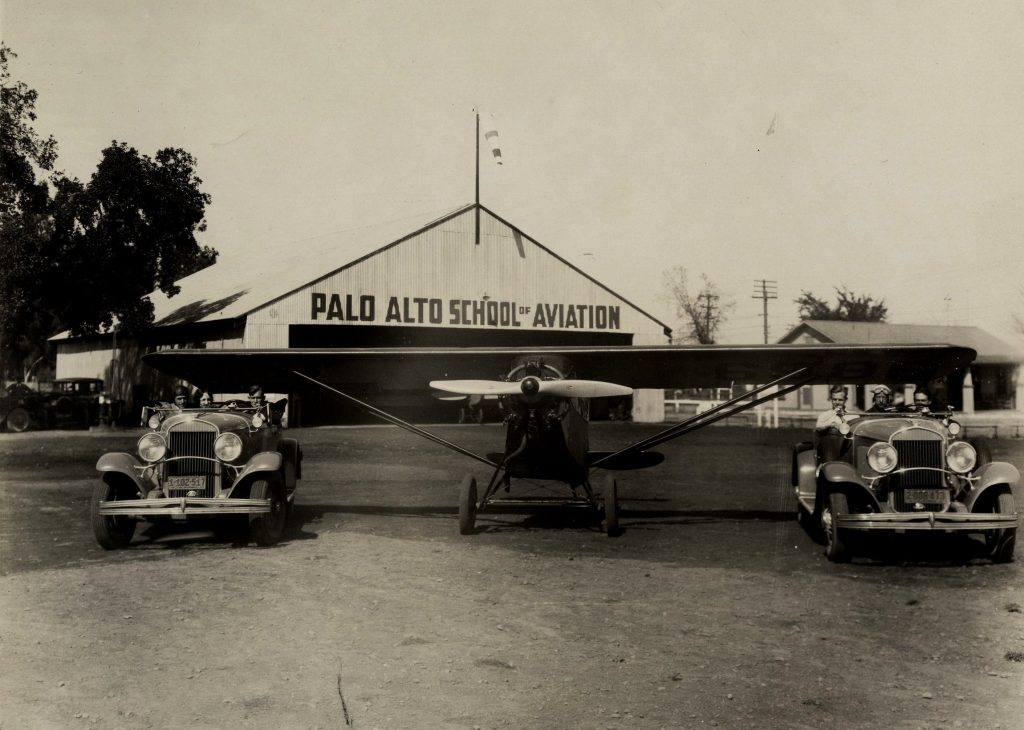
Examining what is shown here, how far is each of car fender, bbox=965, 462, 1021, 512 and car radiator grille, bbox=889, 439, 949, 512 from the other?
28 cm

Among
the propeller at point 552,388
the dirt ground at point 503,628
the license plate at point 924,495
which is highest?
the propeller at point 552,388

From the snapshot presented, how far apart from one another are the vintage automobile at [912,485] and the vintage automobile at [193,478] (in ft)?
19.0

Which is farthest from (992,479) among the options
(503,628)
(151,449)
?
(151,449)

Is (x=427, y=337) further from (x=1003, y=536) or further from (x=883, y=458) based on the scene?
(x=1003, y=536)

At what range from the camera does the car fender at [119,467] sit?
902 centimetres

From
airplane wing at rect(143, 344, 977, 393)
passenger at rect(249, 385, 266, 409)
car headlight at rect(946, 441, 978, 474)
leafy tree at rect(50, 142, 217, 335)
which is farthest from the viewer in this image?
leafy tree at rect(50, 142, 217, 335)

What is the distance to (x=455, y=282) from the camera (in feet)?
112

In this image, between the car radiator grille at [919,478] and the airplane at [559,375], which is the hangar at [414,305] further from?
the car radiator grille at [919,478]

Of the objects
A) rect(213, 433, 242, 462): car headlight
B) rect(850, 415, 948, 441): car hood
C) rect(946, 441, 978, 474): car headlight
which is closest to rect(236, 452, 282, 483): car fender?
rect(213, 433, 242, 462): car headlight

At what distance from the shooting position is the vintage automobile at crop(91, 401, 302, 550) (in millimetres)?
8680

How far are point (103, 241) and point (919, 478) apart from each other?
2912 cm

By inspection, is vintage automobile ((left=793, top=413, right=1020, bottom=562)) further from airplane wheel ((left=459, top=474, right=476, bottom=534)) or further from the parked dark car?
the parked dark car

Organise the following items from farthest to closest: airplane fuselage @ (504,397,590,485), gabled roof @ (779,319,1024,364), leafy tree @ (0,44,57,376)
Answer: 1. gabled roof @ (779,319,1024,364)
2. leafy tree @ (0,44,57,376)
3. airplane fuselage @ (504,397,590,485)

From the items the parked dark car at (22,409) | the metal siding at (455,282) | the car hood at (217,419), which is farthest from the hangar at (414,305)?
the car hood at (217,419)
